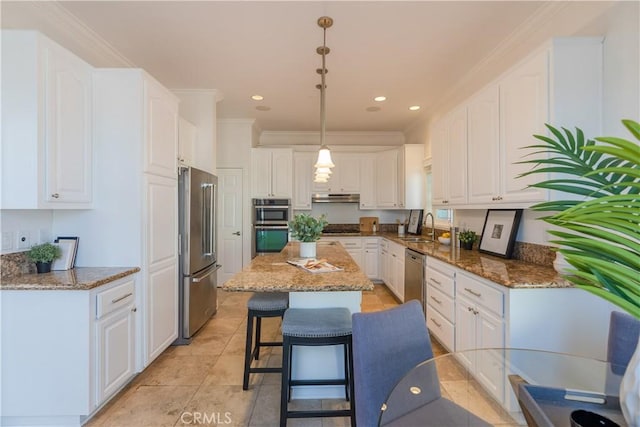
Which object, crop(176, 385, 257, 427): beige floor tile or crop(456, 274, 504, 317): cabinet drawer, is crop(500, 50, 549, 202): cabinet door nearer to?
crop(456, 274, 504, 317): cabinet drawer

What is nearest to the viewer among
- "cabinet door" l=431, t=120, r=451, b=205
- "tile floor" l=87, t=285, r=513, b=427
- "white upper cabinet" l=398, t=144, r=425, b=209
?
"tile floor" l=87, t=285, r=513, b=427

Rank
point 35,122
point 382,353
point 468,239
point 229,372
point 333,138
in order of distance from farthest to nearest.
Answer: point 333,138, point 468,239, point 229,372, point 35,122, point 382,353

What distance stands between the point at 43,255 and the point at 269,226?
3.19m

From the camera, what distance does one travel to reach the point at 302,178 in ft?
17.8

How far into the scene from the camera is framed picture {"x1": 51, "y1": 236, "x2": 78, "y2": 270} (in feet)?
6.96

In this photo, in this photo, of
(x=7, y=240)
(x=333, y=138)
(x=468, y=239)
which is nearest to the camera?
(x=7, y=240)

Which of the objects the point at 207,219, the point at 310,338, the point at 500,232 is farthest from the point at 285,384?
the point at 500,232

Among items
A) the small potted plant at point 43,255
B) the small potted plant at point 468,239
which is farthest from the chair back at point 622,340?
the small potted plant at point 43,255

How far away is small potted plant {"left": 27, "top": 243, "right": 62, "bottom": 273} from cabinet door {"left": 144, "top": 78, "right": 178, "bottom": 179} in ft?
2.72

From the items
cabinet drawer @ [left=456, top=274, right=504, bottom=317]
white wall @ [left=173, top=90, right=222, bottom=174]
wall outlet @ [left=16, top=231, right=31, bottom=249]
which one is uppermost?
white wall @ [left=173, top=90, right=222, bottom=174]

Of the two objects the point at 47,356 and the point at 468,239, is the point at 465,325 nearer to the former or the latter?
the point at 468,239

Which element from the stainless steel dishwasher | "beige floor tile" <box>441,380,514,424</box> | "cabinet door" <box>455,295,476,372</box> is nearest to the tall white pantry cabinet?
"beige floor tile" <box>441,380,514,424</box>

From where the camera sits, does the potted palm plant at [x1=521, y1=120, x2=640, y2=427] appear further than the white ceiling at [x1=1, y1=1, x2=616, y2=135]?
No

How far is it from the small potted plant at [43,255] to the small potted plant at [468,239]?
3594 mm
